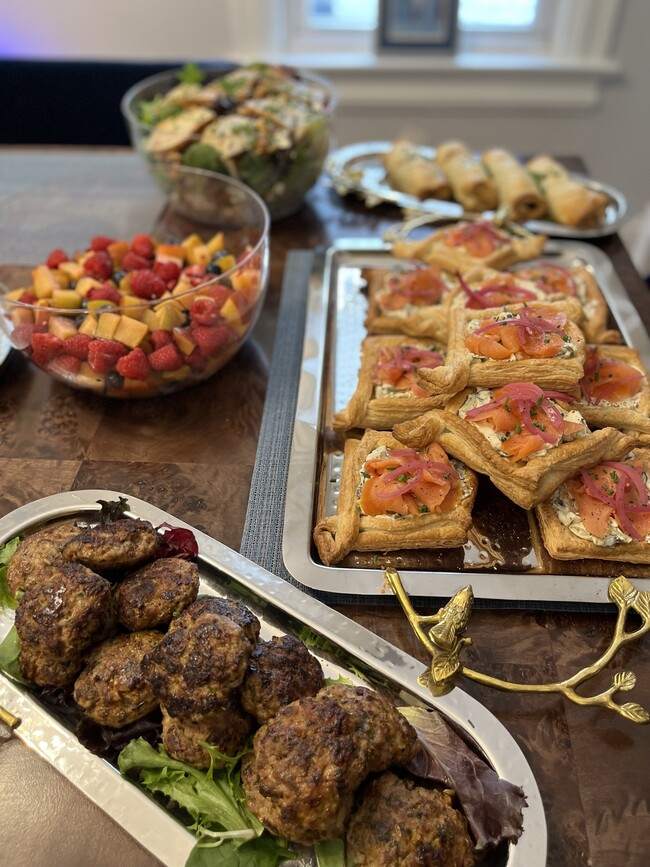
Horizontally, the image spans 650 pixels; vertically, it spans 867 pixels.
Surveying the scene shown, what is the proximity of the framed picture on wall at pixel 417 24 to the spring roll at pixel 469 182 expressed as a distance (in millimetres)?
1890

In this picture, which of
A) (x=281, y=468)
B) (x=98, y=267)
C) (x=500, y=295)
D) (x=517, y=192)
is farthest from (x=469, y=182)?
(x=281, y=468)

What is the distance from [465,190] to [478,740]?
2.49m

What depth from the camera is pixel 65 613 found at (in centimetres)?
134

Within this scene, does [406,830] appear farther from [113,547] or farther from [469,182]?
[469,182]

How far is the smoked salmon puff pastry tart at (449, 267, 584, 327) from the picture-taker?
2.08m

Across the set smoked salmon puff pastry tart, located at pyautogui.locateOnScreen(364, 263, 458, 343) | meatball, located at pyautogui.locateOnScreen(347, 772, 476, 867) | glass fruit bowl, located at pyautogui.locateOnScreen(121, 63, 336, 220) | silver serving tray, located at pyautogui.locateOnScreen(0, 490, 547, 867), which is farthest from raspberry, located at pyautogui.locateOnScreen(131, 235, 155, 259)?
meatball, located at pyautogui.locateOnScreen(347, 772, 476, 867)

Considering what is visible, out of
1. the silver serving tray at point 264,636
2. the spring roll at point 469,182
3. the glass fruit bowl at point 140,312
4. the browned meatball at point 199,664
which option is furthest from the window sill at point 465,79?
the browned meatball at point 199,664

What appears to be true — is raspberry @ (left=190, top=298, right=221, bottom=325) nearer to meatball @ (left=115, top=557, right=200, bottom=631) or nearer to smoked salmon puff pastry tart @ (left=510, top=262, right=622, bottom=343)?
meatball @ (left=115, top=557, right=200, bottom=631)

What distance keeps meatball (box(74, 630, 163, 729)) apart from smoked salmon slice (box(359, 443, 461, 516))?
2.24 feet

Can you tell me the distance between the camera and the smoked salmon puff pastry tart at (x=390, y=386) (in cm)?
196

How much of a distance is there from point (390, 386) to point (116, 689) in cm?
119

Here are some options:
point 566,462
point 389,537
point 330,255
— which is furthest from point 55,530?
point 330,255

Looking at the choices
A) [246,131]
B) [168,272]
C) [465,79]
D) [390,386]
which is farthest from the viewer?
[465,79]

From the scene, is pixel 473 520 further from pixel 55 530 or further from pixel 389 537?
pixel 55 530
